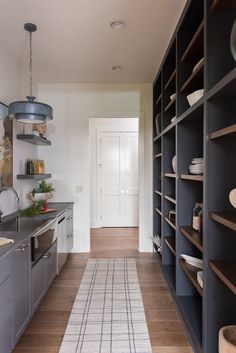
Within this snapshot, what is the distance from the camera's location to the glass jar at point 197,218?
2199mm

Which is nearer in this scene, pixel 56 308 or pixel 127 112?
pixel 56 308

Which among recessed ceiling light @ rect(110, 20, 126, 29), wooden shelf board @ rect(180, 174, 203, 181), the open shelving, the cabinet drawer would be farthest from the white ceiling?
the cabinet drawer

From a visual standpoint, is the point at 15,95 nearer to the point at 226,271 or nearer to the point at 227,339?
the point at 226,271

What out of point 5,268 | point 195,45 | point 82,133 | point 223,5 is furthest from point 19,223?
point 223,5

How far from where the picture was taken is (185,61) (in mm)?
2352

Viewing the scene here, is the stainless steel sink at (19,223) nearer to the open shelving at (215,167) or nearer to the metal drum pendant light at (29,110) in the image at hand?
the metal drum pendant light at (29,110)

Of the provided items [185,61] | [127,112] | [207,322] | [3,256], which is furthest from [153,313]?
[127,112]

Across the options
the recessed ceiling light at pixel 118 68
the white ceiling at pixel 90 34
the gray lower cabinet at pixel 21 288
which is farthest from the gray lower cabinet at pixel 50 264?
the recessed ceiling light at pixel 118 68

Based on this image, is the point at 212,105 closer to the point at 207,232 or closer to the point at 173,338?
the point at 207,232

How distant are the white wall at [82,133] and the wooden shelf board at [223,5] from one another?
2588 mm

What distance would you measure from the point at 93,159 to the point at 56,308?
3.99 meters

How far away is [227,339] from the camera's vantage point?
1.52 metres

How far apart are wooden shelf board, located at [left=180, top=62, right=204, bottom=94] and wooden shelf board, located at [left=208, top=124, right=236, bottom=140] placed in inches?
23.8

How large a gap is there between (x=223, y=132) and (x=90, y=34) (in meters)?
1.87
